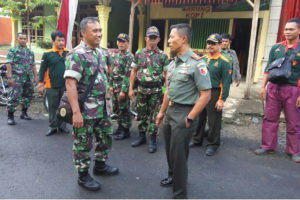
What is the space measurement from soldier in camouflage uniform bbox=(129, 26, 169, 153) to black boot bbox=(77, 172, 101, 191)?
3.87 ft

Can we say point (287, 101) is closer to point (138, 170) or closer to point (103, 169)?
point (138, 170)

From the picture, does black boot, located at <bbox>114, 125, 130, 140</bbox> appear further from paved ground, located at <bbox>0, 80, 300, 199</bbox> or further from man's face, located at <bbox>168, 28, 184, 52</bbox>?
man's face, located at <bbox>168, 28, 184, 52</bbox>

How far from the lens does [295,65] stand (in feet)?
11.1

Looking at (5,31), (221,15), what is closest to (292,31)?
(221,15)

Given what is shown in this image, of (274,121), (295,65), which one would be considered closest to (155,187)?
(274,121)

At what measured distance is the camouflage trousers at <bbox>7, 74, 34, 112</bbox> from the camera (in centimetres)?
471

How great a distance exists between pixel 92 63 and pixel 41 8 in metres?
12.2

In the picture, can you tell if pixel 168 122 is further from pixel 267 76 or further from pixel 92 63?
pixel 267 76

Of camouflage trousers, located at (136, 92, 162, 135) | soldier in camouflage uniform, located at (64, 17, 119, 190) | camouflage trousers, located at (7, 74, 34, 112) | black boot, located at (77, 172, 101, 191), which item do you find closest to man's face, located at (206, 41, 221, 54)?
camouflage trousers, located at (136, 92, 162, 135)

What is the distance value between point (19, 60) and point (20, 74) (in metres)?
0.29

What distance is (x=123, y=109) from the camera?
414 cm

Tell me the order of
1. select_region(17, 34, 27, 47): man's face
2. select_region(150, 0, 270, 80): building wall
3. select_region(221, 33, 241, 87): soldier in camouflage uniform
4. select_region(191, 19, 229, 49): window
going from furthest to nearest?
select_region(191, 19, 229, 49): window → select_region(150, 0, 270, 80): building wall → select_region(17, 34, 27, 47): man's face → select_region(221, 33, 241, 87): soldier in camouflage uniform

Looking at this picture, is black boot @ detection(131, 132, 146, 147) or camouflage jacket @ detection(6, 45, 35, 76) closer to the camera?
black boot @ detection(131, 132, 146, 147)

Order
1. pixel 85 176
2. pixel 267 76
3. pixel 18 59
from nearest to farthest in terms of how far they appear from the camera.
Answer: pixel 85 176 < pixel 267 76 < pixel 18 59
